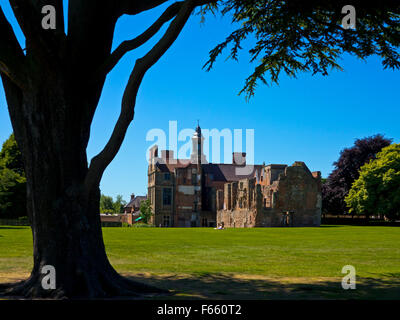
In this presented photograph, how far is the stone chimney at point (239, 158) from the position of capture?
86125 millimetres

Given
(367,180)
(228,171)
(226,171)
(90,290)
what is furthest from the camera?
(228,171)

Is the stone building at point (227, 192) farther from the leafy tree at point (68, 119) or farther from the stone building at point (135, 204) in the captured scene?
the leafy tree at point (68, 119)

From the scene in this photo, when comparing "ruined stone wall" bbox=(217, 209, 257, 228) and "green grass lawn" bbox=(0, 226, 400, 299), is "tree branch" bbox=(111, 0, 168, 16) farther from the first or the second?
"ruined stone wall" bbox=(217, 209, 257, 228)

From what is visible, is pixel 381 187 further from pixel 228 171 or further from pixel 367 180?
pixel 228 171

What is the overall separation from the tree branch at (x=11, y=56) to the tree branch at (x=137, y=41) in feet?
4.55

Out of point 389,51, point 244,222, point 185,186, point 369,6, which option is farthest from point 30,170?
point 185,186

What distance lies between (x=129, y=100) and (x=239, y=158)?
7952cm

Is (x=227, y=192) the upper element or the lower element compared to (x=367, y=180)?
lower

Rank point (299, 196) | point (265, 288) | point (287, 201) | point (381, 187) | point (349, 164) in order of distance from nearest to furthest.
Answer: point (265, 288), point (381, 187), point (287, 201), point (299, 196), point (349, 164)

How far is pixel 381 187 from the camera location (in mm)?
53875

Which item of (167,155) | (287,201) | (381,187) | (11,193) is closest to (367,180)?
(381,187)

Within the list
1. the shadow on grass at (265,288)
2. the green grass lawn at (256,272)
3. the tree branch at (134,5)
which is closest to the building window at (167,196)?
the green grass lawn at (256,272)

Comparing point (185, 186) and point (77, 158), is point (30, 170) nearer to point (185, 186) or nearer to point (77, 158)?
point (77, 158)
